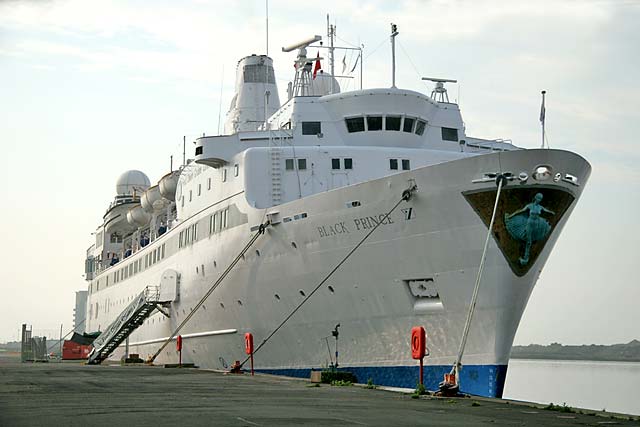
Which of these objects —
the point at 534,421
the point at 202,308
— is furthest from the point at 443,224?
the point at 202,308

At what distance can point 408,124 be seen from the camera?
27797 mm

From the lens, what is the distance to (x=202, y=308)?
30.5m

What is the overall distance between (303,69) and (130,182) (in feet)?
109

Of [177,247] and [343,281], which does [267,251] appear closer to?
[343,281]

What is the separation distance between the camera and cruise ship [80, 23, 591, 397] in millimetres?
18766

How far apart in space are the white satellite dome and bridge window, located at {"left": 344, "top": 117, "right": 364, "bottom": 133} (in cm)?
3710

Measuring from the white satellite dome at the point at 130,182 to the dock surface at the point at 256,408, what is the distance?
45.7 metres

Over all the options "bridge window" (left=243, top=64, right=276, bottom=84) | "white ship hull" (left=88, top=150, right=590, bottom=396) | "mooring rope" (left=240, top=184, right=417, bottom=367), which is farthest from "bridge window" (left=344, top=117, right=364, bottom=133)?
"bridge window" (left=243, top=64, right=276, bottom=84)

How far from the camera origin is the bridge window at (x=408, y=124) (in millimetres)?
27719

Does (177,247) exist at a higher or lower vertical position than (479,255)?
higher

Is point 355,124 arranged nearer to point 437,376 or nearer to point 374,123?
point 374,123

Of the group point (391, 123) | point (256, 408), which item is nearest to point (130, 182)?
point (391, 123)

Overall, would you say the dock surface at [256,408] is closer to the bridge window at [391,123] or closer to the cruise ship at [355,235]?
the cruise ship at [355,235]

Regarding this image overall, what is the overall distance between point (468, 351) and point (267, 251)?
301 inches
